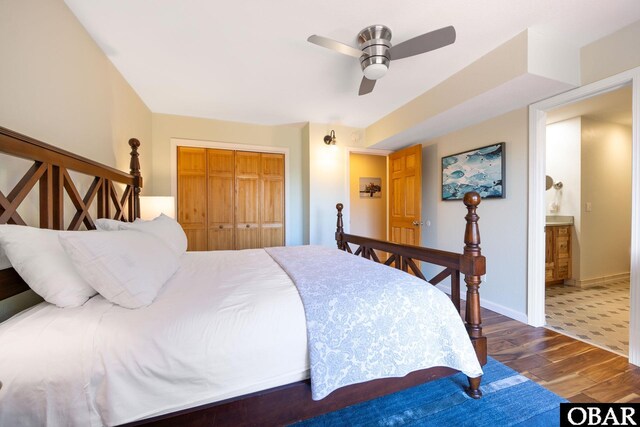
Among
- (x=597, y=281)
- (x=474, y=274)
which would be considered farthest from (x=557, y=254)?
(x=474, y=274)

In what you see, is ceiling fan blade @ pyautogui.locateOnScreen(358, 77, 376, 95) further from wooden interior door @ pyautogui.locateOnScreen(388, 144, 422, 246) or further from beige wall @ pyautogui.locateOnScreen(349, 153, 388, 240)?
beige wall @ pyautogui.locateOnScreen(349, 153, 388, 240)

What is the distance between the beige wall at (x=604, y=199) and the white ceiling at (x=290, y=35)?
244 centimetres

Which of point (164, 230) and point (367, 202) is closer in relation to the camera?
point (164, 230)

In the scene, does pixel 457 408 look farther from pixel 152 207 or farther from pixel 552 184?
pixel 552 184

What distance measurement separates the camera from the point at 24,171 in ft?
4.15

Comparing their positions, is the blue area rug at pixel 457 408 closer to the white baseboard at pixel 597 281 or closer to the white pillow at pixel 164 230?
the white pillow at pixel 164 230

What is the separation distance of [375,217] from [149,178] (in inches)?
158

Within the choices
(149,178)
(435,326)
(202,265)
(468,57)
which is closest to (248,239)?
(149,178)

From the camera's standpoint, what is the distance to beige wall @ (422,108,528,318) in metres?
2.48

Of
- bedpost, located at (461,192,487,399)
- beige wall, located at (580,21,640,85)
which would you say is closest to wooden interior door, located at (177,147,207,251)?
bedpost, located at (461,192,487,399)

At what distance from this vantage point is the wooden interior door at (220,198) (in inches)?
143

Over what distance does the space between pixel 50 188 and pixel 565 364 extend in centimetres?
345

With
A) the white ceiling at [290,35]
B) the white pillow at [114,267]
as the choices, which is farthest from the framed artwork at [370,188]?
the white pillow at [114,267]

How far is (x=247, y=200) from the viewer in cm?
381
